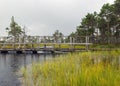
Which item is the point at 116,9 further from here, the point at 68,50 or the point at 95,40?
the point at 68,50

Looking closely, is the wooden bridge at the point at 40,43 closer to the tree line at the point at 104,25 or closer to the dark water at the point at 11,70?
the tree line at the point at 104,25

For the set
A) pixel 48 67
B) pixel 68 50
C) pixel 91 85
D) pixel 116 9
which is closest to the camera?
pixel 91 85

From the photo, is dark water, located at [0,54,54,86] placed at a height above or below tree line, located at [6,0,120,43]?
below

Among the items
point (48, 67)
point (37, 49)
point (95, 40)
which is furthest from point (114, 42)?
point (48, 67)

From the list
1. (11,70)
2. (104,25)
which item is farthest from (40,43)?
(11,70)

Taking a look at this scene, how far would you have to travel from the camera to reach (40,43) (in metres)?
60.0

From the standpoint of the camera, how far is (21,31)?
9519 cm

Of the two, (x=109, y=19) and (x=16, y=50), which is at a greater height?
(x=109, y=19)

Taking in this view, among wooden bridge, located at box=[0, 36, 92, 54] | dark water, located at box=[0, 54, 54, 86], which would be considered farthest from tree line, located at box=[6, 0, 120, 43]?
dark water, located at box=[0, 54, 54, 86]

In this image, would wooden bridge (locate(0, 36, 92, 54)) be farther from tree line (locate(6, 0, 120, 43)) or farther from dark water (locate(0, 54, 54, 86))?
dark water (locate(0, 54, 54, 86))

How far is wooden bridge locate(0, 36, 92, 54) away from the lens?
57388mm

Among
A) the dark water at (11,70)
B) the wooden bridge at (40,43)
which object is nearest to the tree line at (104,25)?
the wooden bridge at (40,43)

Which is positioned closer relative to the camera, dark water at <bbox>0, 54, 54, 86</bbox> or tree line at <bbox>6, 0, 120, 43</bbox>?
dark water at <bbox>0, 54, 54, 86</bbox>

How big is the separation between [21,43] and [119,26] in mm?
19934
